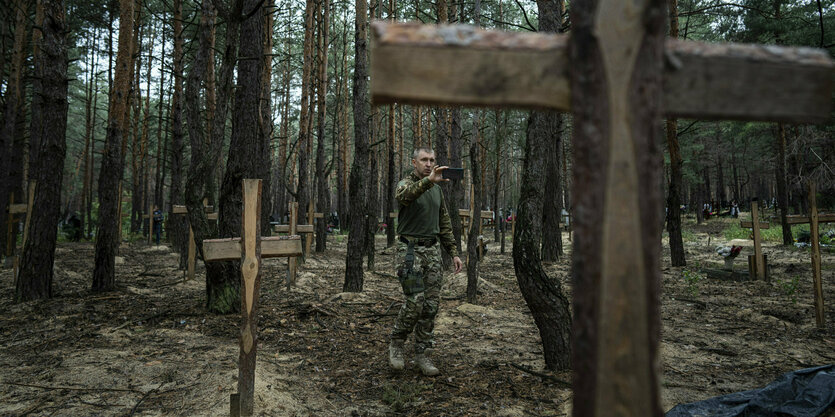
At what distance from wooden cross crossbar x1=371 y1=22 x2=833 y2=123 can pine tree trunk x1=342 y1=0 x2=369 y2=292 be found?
6.48 m

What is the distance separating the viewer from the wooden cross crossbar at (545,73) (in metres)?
1.15

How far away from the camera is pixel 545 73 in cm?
118

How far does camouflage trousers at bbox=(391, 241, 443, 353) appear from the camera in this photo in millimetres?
4156

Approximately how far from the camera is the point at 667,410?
3.25m

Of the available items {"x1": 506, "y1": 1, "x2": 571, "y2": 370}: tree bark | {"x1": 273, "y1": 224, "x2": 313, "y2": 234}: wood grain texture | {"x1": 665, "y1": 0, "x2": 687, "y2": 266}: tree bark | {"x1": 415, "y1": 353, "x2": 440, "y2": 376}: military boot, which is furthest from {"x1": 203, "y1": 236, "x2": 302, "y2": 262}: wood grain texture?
{"x1": 665, "y1": 0, "x2": 687, "y2": 266}: tree bark

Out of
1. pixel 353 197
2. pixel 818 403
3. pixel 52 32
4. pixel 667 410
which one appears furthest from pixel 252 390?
Result: pixel 52 32

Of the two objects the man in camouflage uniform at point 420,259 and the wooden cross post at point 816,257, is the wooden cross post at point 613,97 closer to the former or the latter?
the man in camouflage uniform at point 420,259

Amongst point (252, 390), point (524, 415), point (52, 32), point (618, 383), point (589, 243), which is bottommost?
point (524, 415)

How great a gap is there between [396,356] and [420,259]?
3.14ft

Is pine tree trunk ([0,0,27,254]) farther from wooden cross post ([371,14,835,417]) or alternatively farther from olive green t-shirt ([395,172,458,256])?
wooden cross post ([371,14,835,417])

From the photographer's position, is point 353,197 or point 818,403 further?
point 353,197

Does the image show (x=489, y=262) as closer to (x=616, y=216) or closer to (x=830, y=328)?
(x=830, y=328)

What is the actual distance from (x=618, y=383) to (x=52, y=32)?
8.45 metres

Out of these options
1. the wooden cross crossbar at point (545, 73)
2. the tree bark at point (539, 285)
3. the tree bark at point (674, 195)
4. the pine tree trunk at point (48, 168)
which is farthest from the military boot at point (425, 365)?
the tree bark at point (674, 195)
